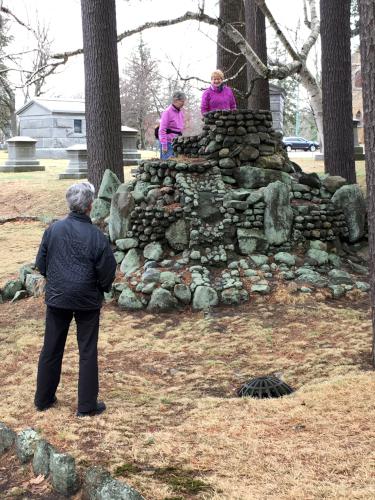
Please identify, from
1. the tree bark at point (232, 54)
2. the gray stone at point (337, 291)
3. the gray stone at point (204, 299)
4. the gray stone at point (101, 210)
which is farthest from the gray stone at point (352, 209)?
the tree bark at point (232, 54)

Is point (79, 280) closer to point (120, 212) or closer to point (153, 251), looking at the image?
point (153, 251)

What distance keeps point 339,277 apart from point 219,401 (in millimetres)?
3963

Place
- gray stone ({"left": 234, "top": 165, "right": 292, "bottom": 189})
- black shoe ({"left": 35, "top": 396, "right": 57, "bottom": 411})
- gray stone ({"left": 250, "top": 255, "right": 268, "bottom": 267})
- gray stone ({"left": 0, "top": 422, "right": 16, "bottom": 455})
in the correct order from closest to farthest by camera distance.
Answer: gray stone ({"left": 0, "top": 422, "right": 16, "bottom": 455})
black shoe ({"left": 35, "top": 396, "right": 57, "bottom": 411})
gray stone ({"left": 250, "top": 255, "right": 268, "bottom": 267})
gray stone ({"left": 234, "top": 165, "right": 292, "bottom": 189})

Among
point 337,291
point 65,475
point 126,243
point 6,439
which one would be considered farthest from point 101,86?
point 65,475

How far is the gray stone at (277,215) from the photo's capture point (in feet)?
29.4

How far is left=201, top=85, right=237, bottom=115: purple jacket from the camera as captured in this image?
9891mm

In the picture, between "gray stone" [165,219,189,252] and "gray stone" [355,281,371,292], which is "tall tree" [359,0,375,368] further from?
"gray stone" [165,219,189,252]

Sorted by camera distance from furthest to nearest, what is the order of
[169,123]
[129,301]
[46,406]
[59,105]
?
1. [59,105]
2. [169,123]
3. [129,301]
4. [46,406]

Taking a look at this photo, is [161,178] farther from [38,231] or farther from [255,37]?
[255,37]

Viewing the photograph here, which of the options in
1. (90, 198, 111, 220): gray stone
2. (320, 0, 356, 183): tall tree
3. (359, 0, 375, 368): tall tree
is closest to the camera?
(359, 0, 375, 368): tall tree

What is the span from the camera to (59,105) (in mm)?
33312

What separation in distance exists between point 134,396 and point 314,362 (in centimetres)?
179

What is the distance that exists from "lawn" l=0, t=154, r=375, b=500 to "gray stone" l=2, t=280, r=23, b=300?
42 centimetres

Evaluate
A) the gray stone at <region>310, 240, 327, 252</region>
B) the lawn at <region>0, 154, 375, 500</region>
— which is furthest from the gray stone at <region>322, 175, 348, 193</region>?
the lawn at <region>0, 154, 375, 500</region>
